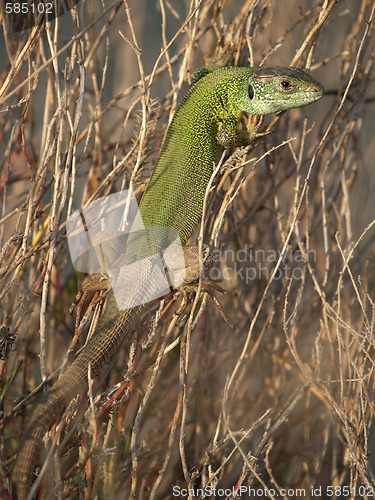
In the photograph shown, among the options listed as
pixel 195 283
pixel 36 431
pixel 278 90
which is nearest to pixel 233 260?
pixel 195 283

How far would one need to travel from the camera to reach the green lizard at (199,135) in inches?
79.2

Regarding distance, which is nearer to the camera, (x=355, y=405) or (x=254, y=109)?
(x=355, y=405)

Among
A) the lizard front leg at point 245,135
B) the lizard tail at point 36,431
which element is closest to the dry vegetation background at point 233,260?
the lizard front leg at point 245,135

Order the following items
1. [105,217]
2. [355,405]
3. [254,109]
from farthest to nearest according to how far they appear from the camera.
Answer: [254,109] → [105,217] → [355,405]

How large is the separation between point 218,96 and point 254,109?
21cm

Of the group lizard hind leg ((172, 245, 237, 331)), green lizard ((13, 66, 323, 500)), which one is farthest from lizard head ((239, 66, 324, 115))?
lizard hind leg ((172, 245, 237, 331))

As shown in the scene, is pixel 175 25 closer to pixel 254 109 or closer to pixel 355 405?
pixel 254 109

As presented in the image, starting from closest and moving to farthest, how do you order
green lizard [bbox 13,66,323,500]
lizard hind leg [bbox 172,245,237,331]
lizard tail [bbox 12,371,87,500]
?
lizard tail [bbox 12,371,87,500] → lizard hind leg [bbox 172,245,237,331] → green lizard [bbox 13,66,323,500]

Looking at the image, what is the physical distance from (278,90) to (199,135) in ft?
1.36

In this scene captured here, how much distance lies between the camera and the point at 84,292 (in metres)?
1.89

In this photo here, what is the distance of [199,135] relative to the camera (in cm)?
227

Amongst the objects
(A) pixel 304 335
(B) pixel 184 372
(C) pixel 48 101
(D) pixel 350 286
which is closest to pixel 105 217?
(C) pixel 48 101

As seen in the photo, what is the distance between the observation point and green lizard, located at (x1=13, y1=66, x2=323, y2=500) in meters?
2.01

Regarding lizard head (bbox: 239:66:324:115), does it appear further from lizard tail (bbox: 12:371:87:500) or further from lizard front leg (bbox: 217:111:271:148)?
lizard tail (bbox: 12:371:87:500)
